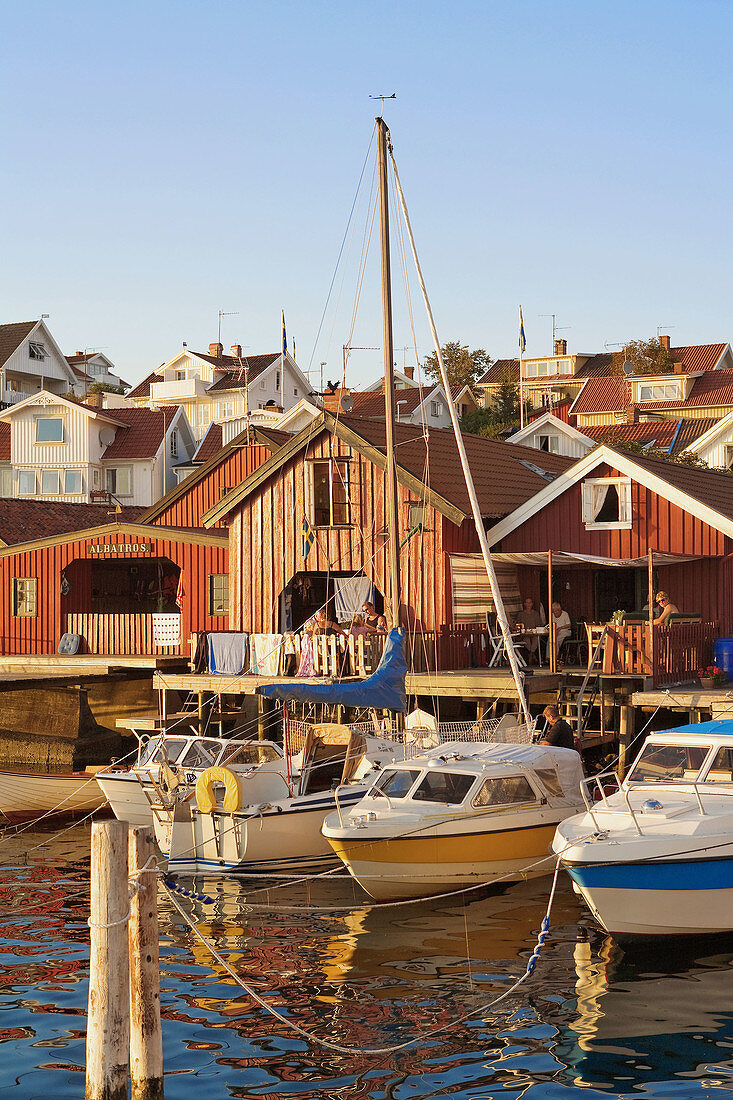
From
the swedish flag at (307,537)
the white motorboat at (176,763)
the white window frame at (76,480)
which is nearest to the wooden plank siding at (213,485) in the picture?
the swedish flag at (307,537)

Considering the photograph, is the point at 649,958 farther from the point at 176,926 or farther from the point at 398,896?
the point at 176,926

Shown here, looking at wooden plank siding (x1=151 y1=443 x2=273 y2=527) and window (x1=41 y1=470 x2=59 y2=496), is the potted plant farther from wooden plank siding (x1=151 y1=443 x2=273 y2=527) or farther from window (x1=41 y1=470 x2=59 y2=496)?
window (x1=41 y1=470 x2=59 y2=496)

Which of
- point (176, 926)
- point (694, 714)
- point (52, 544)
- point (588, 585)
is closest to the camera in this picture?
point (176, 926)

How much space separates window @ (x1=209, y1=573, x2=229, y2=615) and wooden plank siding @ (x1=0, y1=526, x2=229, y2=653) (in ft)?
0.43

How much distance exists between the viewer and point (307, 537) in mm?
29344

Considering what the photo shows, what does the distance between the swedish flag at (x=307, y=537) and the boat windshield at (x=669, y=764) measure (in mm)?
13438

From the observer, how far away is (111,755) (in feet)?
111

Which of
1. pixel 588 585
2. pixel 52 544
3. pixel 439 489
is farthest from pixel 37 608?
pixel 588 585

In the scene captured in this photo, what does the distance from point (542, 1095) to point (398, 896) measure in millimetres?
7197

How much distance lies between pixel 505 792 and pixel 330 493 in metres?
13.7

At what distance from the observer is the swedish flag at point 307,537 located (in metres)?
29.4

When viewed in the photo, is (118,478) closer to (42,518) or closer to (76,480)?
(76,480)

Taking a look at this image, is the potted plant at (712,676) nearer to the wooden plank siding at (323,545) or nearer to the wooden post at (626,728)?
the wooden post at (626,728)

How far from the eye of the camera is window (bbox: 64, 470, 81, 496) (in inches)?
2574
